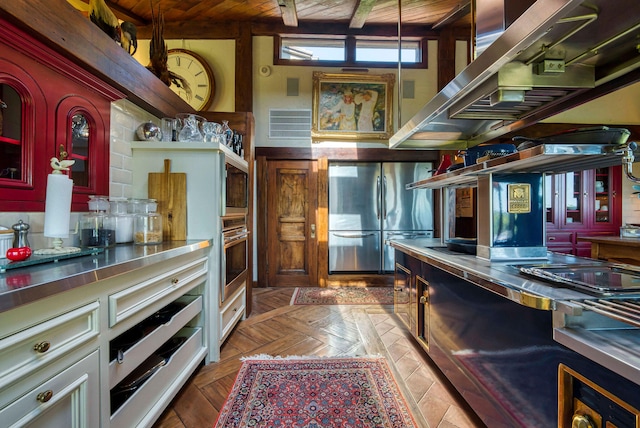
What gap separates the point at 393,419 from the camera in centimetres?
154

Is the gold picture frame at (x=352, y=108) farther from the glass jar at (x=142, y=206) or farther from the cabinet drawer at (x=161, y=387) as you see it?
the cabinet drawer at (x=161, y=387)

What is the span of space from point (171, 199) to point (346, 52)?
3717 millimetres

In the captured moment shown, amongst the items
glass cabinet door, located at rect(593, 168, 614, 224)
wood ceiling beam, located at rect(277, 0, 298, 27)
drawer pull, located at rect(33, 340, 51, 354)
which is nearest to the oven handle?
drawer pull, located at rect(33, 340, 51, 354)

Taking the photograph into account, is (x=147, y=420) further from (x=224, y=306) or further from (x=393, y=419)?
(x=393, y=419)

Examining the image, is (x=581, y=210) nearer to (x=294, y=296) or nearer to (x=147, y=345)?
(x=294, y=296)

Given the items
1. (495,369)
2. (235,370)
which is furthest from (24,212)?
(495,369)

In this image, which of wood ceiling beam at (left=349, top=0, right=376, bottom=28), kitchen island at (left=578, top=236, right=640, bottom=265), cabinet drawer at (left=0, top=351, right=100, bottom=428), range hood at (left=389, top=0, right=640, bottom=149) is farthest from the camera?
wood ceiling beam at (left=349, top=0, right=376, bottom=28)

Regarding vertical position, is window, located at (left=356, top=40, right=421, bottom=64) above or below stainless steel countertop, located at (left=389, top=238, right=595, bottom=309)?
above

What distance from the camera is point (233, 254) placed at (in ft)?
8.41

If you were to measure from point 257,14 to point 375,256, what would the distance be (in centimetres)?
402

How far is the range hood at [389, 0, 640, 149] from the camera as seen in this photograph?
89 cm

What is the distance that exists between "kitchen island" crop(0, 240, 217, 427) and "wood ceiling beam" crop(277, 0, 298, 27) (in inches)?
126

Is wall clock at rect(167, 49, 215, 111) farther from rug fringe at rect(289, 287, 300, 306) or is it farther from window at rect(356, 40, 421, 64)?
rug fringe at rect(289, 287, 300, 306)

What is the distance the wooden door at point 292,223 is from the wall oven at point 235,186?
1.42 meters
